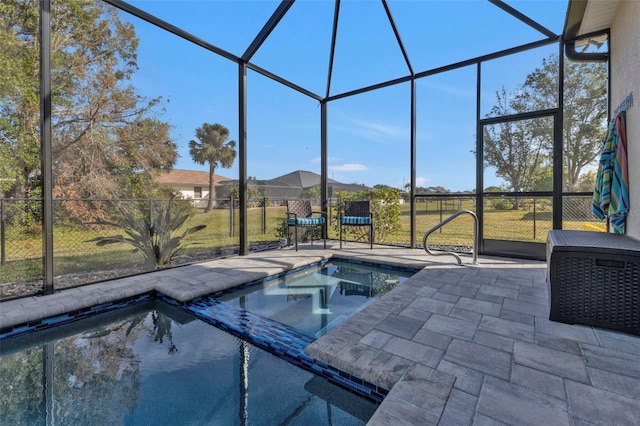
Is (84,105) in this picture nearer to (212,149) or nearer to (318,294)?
(212,149)

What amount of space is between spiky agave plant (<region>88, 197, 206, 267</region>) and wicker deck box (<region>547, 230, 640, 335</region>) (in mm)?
4191

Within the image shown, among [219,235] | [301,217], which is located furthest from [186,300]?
[301,217]

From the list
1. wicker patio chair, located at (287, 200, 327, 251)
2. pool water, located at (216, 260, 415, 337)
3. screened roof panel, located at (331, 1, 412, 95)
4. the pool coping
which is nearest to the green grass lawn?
wicker patio chair, located at (287, 200, 327, 251)

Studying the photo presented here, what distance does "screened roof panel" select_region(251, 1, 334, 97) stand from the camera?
450cm

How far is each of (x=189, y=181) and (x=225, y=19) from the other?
3.66 meters

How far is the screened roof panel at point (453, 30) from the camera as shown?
4.07 metres

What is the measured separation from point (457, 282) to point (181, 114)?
6361 mm

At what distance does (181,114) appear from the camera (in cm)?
646

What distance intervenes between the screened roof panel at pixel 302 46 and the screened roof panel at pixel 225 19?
0.25 metres

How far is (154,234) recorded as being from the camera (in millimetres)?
3867

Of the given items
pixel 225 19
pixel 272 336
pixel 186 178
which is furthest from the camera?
pixel 186 178

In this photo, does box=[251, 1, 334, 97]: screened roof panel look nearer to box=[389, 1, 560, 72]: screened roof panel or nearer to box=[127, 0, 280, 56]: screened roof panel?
box=[127, 0, 280, 56]: screened roof panel

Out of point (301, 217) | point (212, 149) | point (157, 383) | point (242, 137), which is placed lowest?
point (157, 383)

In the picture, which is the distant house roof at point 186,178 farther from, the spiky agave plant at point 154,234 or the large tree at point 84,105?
the spiky agave plant at point 154,234
